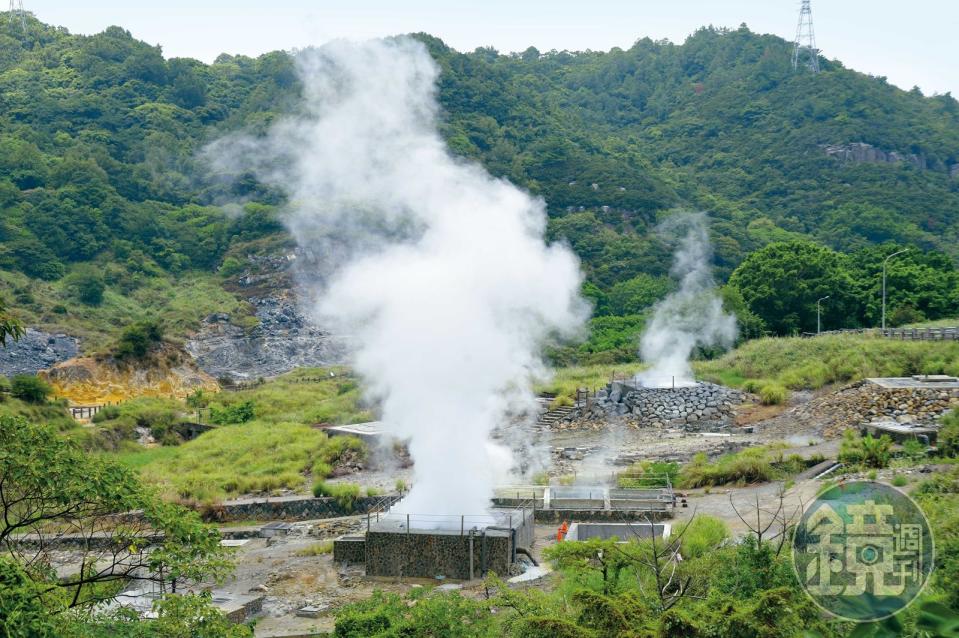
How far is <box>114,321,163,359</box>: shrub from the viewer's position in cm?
4859

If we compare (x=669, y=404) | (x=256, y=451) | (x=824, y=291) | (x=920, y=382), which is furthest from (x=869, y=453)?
(x=824, y=291)

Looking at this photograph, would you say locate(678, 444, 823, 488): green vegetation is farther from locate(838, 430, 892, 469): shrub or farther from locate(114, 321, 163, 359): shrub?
locate(114, 321, 163, 359): shrub

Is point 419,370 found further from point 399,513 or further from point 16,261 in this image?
point 16,261

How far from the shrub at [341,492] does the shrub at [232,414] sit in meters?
13.7

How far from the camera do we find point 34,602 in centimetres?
745

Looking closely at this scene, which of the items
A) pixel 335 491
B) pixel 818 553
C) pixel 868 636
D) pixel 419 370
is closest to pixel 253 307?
pixel 335 491

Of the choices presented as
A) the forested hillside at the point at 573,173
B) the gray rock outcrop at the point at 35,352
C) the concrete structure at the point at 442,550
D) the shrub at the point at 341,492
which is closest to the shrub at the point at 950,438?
the concrete structure at the point at 442,550

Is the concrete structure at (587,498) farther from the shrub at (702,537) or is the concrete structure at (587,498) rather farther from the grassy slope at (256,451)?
the grassy slope at (256,451)

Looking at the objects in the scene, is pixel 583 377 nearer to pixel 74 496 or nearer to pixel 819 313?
pixel 819 313

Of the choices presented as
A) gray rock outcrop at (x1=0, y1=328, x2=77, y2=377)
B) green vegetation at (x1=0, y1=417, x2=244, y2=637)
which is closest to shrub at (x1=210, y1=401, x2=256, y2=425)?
gray rock outcrop at (x1=0, y1=328, x2=77, y2=377)

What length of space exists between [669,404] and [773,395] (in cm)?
376

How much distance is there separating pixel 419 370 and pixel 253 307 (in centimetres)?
4500
